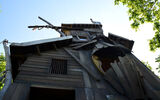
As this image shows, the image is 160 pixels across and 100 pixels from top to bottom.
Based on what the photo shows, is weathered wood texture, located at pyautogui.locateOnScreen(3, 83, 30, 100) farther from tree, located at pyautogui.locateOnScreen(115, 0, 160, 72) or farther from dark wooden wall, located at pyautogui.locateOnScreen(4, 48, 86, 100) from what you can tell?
tree, located at pyautogui.locateOnScreen(115, 0, 160, 72)

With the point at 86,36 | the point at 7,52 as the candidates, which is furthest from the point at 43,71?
the point at 86,36

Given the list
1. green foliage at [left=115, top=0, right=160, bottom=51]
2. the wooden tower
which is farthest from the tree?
the wooden tower

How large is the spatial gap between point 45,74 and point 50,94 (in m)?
1.07

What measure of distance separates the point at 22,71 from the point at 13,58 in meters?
1.75

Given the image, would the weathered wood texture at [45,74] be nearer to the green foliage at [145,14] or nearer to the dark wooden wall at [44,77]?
the dark wooden wall at [44,77]

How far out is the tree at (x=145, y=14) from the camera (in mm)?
10578

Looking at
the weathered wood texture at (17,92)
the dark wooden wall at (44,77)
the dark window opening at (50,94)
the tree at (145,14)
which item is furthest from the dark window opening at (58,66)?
the tree at (145,14)

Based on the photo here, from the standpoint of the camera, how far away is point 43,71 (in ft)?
20.3

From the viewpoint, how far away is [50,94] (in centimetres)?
545

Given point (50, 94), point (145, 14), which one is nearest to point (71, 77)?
point (50, 94)

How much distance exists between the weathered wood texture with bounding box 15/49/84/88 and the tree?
8.00 meters

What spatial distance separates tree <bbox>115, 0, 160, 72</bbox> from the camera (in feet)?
34.7

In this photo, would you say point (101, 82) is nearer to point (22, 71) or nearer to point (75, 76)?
point (75, 76)

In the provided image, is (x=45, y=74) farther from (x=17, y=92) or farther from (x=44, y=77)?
(x=17, y=92)
